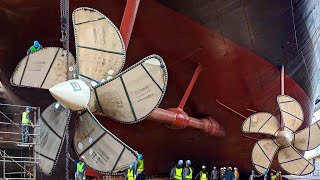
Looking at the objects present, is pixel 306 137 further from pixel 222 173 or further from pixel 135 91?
pixel 135 91

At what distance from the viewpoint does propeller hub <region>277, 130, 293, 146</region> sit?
11227 mm

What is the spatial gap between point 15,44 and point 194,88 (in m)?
4.43

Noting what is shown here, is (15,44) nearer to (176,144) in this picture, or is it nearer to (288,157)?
(176,144)

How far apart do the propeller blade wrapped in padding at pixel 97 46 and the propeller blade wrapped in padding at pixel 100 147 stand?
730mm

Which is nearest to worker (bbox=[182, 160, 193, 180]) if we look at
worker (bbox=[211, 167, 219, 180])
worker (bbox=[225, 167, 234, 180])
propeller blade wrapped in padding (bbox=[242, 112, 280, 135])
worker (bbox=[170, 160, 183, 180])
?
worker (bbox=[170, 160, 183, 180])

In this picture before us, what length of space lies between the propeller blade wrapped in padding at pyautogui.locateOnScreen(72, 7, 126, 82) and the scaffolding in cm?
223

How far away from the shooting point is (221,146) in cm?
1278

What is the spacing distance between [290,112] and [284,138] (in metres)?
0.68

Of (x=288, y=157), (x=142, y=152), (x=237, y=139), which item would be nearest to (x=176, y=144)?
(x=142, y=152)

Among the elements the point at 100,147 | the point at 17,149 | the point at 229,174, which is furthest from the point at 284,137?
the point at 17,149

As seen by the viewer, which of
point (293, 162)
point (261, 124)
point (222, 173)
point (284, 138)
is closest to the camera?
point (284, 138)

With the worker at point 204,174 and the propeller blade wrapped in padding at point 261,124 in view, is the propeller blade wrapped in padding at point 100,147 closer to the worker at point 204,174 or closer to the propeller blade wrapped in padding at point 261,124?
the propeller blade wrapped in padding at point 261,124

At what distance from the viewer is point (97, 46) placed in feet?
23.5

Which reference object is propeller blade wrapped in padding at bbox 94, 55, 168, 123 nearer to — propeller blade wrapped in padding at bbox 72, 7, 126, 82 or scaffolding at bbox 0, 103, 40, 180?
propeller blade wrapped in padding at bbox 72, 7, 126, 82
